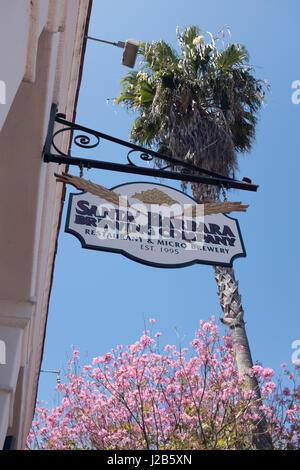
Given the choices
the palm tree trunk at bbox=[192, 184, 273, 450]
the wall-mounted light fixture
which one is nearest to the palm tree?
the palm tree trunk at bbox=[192, 184, 273, 450]

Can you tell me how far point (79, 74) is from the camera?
400cm

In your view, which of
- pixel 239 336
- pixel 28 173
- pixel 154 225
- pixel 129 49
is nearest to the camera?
pixel 28 173

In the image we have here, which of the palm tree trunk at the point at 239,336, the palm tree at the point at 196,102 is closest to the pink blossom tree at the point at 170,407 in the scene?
the palm tree trunk at the point at 239,336

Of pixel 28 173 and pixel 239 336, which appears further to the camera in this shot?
pixel 239 336

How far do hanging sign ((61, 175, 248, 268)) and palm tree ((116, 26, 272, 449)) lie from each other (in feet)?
19.2

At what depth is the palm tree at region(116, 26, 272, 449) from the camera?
955 cm

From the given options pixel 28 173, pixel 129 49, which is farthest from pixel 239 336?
pixel 28 173

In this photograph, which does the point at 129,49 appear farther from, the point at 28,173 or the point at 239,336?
the point at 239,336

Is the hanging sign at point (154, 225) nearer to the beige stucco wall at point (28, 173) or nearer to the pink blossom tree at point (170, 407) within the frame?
the beige stucco wall at point (28, 173)

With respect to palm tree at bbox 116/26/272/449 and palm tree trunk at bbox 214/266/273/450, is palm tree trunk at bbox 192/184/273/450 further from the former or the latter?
palm tree at bbox 116/26/272/449

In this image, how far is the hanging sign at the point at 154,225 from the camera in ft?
9.82

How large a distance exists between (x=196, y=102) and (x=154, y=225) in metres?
7.29

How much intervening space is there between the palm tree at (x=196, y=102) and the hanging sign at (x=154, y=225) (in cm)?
584

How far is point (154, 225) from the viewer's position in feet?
10.5
